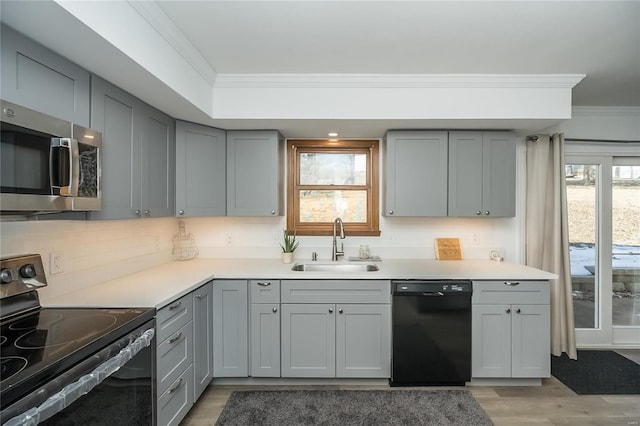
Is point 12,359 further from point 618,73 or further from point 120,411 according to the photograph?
point 618,73

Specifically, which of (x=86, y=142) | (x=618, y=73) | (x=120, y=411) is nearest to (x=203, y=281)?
(x=120, y=411)

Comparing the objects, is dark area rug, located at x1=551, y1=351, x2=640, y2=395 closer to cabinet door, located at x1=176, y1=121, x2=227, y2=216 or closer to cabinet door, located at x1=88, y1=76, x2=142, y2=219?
cabinet door, located at x1=176, y1=121, x2=227, y2=216

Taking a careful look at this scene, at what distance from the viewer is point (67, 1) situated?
1.20 metres

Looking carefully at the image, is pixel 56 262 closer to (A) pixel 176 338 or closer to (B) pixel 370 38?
(A) pixel 176 338

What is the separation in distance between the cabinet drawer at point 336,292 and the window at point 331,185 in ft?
2.76

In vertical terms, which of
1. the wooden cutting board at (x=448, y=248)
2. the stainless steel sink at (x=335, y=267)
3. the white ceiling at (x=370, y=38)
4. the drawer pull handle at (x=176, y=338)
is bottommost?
the drawer pull handle at (x=176, y=338)

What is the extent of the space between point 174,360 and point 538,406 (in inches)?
101

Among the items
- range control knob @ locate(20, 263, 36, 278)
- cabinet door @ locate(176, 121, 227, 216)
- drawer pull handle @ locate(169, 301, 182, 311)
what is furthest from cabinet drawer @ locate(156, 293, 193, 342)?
cabinet door @ locate(176, 121, 227, 216)

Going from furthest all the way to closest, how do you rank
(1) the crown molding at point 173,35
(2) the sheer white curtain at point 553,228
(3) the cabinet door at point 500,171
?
(2) the sheer white curtain at point 553,228
(3) the cabinet door at point 500,171
(1) the crown molding at point 173,35

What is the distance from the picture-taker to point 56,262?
72.6 inches

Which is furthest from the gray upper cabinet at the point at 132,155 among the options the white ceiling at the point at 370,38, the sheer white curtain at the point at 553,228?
the sheer white curtain at the point at 553,228

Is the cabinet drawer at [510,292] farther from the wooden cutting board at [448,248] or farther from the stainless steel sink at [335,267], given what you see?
the stainless steel sink at [335,267]

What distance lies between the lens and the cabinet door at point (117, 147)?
5.84 ft

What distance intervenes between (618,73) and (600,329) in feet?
8.24
